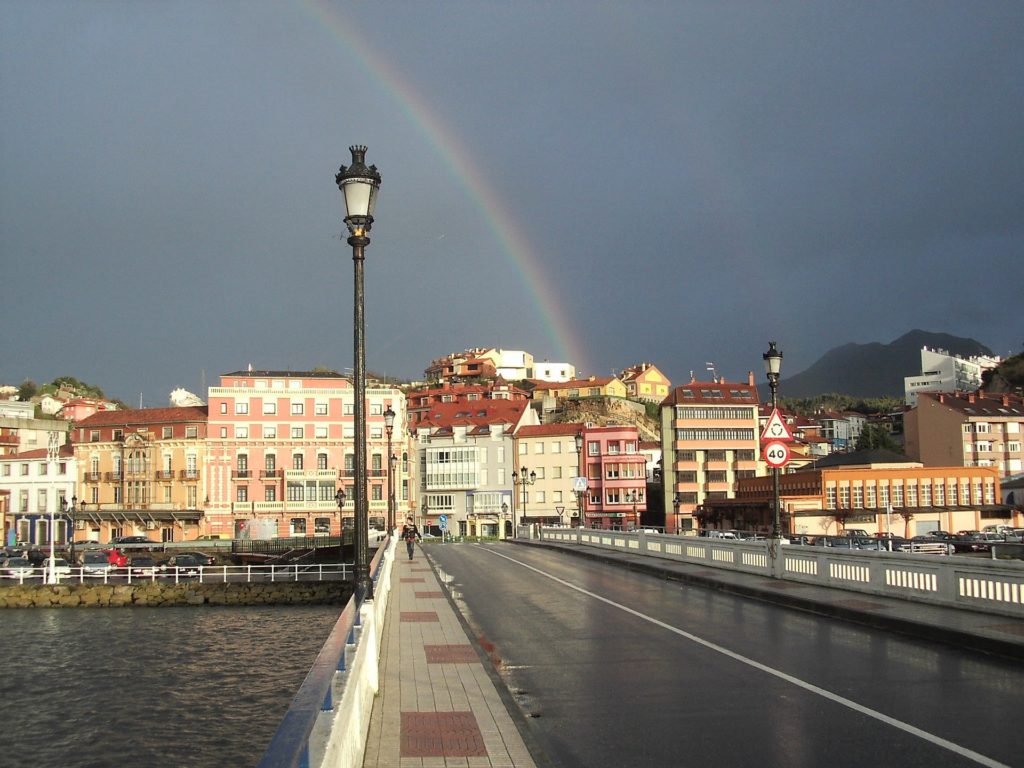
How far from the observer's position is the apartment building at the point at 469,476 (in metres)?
107

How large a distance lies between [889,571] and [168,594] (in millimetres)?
45527

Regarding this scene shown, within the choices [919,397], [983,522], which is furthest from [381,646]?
[919,397]

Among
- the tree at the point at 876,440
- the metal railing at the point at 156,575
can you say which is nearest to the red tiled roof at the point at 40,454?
the metal railing at the point at 156,575

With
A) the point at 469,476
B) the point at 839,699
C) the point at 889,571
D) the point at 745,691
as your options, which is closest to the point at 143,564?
the point at 469,476

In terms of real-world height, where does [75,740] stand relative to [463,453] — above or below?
below

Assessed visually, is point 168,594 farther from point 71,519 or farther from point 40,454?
point 40,454

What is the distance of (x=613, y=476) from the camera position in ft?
346

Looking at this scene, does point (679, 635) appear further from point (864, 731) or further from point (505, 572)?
point (505, 572)

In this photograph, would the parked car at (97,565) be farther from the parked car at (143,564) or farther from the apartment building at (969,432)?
the apartment building at (969,432)

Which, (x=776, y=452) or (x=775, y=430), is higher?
(x=775, y=430)

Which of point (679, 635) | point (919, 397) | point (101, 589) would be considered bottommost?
point (101, 589)

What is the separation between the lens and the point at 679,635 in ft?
53.0

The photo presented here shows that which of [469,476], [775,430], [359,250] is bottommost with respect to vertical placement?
[469,476]

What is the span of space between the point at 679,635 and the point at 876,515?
243ft
